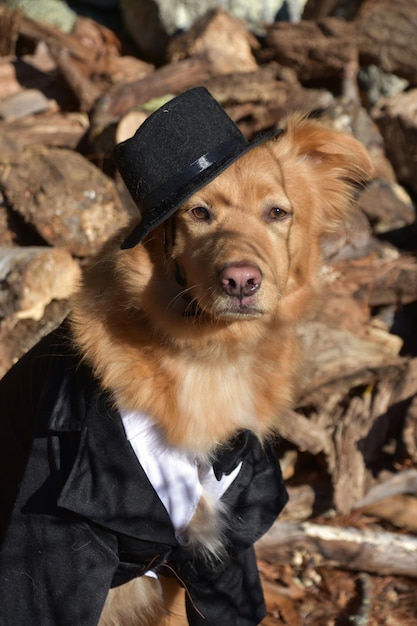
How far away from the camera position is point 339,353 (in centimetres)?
448

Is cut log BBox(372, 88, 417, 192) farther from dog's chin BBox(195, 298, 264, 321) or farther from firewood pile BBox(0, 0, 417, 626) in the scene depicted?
dog's chin BBox(195, 298, 264, 321)

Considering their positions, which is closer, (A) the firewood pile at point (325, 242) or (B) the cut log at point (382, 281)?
(A) the firewood pile at point (325, 242)

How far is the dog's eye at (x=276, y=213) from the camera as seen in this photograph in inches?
116

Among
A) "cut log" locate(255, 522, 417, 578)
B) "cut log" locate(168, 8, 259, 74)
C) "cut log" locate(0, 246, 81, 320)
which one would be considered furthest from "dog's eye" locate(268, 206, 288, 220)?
"cut log" locate(168, 8, 259, 74)

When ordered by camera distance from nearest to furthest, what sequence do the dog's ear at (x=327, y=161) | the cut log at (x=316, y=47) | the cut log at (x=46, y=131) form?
the dog's ear at (x=327, y=161) < the cut log at (x=46, y=131) < the cut log at (x=316, y=47)

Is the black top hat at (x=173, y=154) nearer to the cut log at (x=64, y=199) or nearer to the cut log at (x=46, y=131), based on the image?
the cut log at (x=64, y=199)

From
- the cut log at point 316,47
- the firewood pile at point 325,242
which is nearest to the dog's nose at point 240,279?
the firewood pile at point 325,242

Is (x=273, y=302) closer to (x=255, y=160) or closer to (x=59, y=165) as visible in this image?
(x=255, y=160)

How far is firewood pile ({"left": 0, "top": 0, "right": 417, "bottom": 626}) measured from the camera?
13.6 feet

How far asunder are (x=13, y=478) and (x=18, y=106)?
15.1ft

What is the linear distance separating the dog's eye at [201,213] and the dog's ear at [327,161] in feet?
1.95

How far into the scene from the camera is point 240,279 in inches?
100

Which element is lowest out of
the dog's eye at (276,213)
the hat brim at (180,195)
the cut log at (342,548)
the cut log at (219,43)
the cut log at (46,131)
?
the cut log at (342,548)

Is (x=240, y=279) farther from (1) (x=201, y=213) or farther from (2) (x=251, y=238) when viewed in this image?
(1) (x=201, y=213)
